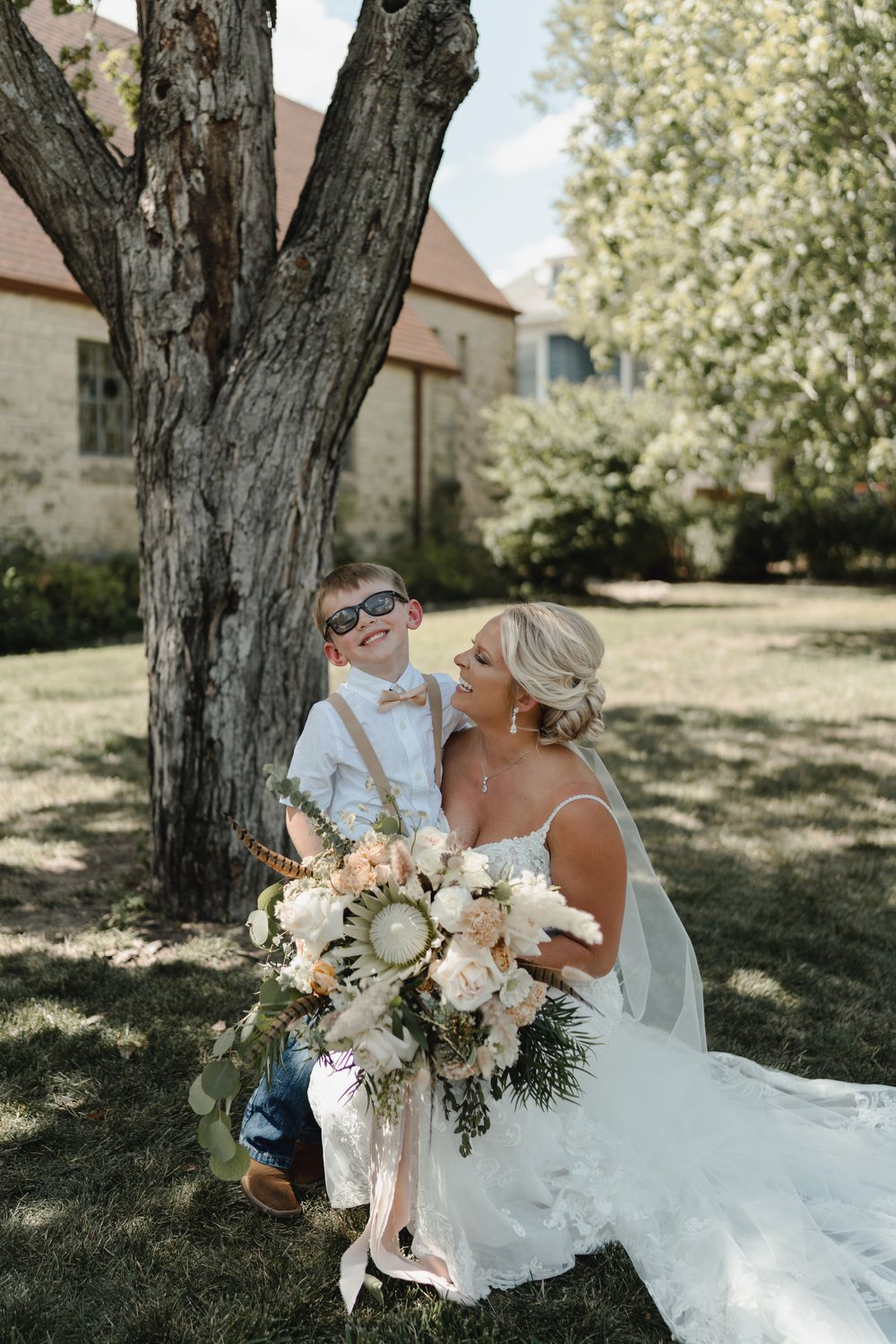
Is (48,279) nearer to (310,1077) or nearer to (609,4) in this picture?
(609,4)

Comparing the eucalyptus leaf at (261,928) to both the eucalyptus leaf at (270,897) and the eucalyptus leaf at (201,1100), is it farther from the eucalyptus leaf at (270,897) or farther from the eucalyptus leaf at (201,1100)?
the eucalyptus leaf at (201,1100)

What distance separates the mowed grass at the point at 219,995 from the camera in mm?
2645

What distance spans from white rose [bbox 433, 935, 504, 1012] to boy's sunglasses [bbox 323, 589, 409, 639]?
1106 mm

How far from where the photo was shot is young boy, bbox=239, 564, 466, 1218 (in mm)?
3004

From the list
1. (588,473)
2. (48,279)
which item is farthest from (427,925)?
(588,473)

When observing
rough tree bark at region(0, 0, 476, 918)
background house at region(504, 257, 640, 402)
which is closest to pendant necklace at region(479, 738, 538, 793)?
rough tree bark at region(0, 0, 476, 918)

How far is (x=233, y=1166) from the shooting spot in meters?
2.50

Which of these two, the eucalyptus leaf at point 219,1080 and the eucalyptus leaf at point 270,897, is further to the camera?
the eucalyptus leaf at point 270,897

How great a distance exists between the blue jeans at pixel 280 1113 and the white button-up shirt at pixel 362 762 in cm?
63

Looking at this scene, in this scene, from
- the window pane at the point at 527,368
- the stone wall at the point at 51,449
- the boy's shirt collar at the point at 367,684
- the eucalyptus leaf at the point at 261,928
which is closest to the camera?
the eucalyptus leaf at the point at 261,928

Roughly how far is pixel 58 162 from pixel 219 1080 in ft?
11.6

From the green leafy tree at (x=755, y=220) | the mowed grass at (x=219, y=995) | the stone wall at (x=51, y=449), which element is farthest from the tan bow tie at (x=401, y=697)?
the stone wall at (x=51, y=449)

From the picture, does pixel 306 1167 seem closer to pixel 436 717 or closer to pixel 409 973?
pixel 409 973

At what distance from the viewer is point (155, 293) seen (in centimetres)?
439
